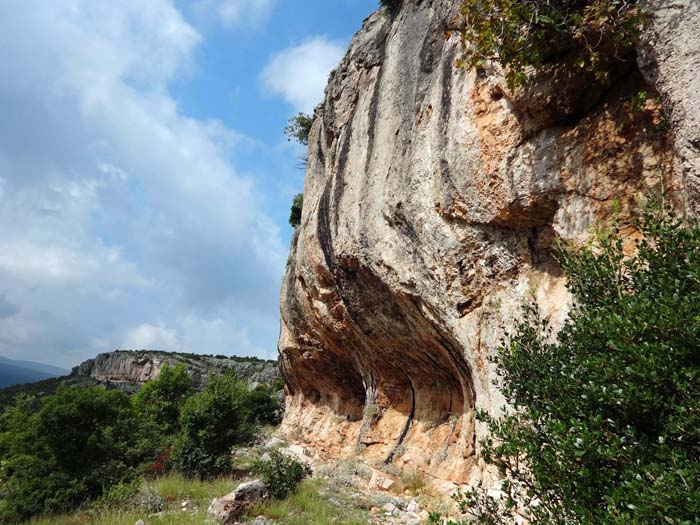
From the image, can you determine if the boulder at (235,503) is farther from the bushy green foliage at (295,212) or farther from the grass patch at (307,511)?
the bushy green foliage at (295,212)

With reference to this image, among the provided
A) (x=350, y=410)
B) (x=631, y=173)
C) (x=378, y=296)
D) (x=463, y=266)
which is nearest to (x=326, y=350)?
(x=350, y=410)

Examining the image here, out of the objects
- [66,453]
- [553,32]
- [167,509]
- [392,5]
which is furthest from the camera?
[392,5]

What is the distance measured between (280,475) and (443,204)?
6274mm

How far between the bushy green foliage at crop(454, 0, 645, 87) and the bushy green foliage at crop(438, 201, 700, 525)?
260cm

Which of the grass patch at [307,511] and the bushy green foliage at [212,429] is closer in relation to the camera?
the grass patch at [307,511]

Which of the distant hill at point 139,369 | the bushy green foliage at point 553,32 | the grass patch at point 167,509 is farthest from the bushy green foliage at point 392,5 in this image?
the distant hill at point 139,369

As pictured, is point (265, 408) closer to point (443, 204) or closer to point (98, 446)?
point (98, 446)

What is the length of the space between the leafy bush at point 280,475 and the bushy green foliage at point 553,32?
8.11m

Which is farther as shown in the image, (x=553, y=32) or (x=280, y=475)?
(x=280, y=475)

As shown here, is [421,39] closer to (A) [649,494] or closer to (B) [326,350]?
(A) [649,494]

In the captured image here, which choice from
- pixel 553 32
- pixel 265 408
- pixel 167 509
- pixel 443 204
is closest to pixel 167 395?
pixel 265 408

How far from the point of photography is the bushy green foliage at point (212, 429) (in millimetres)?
10836

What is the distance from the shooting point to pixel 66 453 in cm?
890

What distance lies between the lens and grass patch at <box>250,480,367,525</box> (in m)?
7.01
